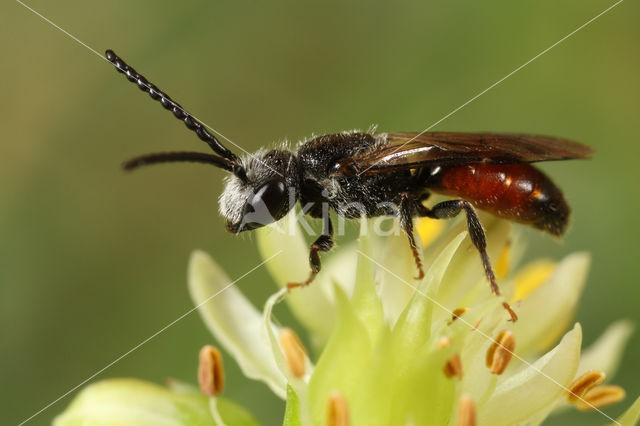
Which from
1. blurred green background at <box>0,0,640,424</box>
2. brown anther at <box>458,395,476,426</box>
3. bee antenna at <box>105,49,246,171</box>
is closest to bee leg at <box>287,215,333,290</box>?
bee antenna at <box>105,49,246,171</box>

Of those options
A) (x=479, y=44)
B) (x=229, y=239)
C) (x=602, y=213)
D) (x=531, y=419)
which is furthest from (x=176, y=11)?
(x=531, y=419)

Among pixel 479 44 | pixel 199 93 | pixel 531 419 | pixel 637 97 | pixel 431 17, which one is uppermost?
pixel 199 93

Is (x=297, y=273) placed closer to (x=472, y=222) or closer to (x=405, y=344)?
(x=472, y=222)

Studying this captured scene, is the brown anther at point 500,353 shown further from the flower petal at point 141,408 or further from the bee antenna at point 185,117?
the bee antenna at point 185,117

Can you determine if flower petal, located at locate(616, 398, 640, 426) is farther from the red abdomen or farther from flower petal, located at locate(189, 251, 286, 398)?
flower petal, located at locate(189, 251, 286, 398)

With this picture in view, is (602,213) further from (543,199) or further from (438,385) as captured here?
(438,385)

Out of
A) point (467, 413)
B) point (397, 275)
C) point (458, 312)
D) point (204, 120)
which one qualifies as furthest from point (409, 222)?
point (204, 120)

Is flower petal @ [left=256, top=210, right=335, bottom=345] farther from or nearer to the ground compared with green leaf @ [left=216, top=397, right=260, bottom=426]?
farther from the ground
